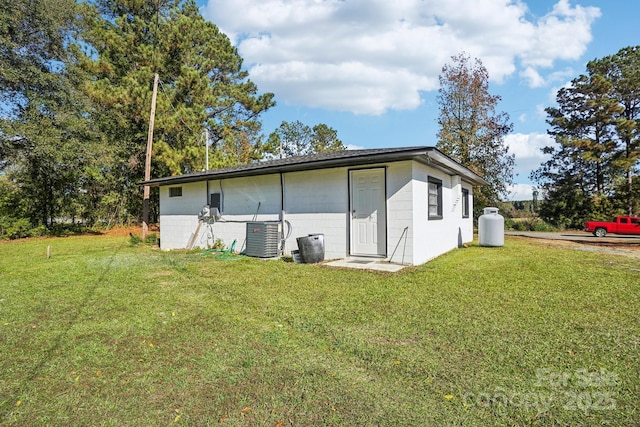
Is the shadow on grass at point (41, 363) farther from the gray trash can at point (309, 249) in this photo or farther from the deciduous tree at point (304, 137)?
the deciduous tree at point (304, 137)

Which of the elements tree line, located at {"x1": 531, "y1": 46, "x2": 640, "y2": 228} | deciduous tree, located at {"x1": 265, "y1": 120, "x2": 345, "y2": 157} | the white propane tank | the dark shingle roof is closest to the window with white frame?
the dark shingle roof

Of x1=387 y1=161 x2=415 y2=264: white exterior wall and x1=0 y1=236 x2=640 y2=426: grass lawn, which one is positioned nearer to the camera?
x1=0 y1=236 x2=640 y2=426: grass lawn

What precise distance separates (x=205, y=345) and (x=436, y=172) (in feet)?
22.5

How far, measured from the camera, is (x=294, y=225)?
822 cm

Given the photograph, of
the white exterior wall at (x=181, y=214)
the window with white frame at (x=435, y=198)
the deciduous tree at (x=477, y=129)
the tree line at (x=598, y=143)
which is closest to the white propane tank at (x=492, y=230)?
the window with white frame at (x=435, y=198)

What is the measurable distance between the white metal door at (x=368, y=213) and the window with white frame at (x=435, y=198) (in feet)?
4.42

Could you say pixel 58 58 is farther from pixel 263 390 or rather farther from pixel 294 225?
pixel 263 390

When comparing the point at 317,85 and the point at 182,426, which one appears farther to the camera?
the point at 317,85

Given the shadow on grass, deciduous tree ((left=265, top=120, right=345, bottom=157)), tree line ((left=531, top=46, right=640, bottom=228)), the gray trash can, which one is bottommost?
the shadow on grass

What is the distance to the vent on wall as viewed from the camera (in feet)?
26.5

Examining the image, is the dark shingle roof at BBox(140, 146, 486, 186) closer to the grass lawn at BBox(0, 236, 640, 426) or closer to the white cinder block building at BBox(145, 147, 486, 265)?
the white cinder block building at BBox(145, 147, 486, 265)

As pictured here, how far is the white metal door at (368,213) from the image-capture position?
7.12 m

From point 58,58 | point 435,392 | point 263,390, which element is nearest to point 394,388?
point 435,392

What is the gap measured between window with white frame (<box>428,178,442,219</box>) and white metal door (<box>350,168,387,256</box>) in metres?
1.35
